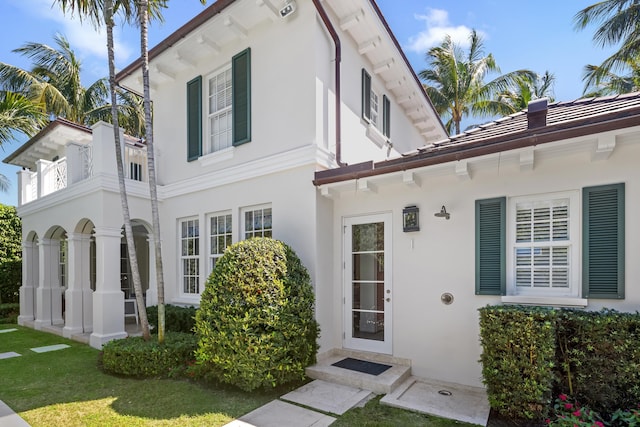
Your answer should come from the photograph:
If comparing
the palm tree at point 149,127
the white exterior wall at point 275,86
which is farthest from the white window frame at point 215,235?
the palm tree at point 149,127

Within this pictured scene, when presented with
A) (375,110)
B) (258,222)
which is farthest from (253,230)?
(375,110)

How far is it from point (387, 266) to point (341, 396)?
7.70 feet

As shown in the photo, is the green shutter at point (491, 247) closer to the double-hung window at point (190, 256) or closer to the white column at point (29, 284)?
the double-hung window at point (190, 256)

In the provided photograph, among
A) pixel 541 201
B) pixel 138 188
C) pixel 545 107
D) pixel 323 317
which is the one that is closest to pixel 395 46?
pixel 545 107

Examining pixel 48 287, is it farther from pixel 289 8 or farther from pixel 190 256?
pixel 289 8

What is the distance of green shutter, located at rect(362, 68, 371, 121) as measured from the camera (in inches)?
349

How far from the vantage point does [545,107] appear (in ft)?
16.0

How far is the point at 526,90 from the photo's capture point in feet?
61.4

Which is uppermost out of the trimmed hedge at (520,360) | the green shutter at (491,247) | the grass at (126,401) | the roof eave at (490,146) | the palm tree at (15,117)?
the palm tree at (15,117)

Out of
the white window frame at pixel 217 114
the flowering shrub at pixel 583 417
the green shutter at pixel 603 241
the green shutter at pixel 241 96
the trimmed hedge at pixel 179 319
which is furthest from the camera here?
the white window frame at pixel 217 114

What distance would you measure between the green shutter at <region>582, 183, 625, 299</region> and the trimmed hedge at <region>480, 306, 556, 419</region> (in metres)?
1.03

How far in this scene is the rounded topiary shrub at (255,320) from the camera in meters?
5.23

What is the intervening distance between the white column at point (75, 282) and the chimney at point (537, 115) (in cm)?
1043

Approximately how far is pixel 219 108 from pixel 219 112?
180 mm
